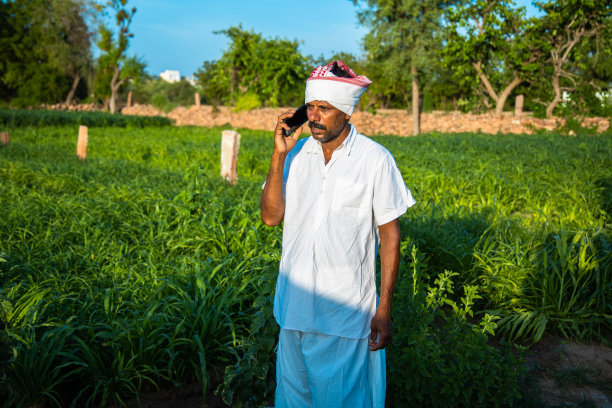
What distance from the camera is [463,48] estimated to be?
2405 centimetres

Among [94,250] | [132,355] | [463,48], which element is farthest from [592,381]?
[463,48]

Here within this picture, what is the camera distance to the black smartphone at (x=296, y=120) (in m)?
1.93

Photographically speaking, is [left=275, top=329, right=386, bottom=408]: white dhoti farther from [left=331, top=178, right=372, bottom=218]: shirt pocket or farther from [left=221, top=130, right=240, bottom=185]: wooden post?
[left=221, top=130, right=240, bottom=185]: wooden post

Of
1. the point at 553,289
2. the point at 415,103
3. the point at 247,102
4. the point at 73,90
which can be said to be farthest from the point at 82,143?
the point at 73,90

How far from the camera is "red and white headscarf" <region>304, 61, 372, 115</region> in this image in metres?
1.78

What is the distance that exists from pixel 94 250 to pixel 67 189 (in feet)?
9.17

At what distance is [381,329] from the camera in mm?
1807

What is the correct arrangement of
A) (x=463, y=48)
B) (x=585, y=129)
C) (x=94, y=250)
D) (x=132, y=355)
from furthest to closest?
(x=463, y=48) → (x=585, y=129) → (x=94, y=250) → (x=132, y=355)

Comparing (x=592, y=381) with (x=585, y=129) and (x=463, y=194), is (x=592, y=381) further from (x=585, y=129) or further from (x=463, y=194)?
(x=585, y=129)

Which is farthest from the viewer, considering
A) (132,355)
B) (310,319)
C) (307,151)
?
(132,355)

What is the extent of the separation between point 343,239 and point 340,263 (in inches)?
3.6

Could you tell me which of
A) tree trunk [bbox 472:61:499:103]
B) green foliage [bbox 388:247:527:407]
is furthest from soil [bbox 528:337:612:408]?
tree trunk [bbox 472:61:499:103]

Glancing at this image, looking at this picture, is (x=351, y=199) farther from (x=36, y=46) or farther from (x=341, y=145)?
(x=36, y=46)

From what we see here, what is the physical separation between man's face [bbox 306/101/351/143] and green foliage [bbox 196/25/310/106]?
27.2 m
